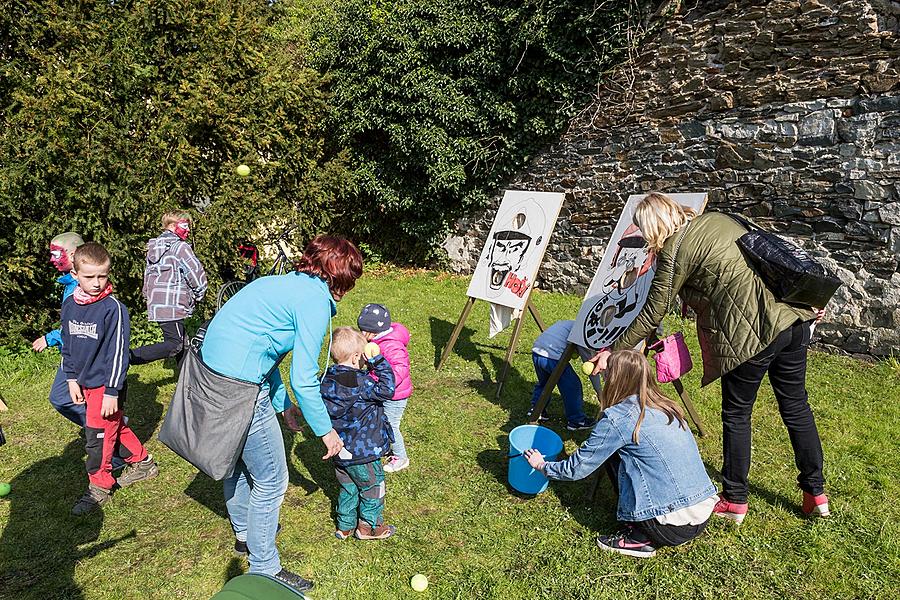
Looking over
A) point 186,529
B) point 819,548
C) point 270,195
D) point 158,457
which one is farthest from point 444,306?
point 819,548

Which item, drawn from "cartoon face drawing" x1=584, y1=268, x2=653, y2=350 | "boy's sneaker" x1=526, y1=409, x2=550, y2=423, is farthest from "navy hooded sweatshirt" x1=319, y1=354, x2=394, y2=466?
"boy's sneaker" x1=526, y1=409, x2=550, y2=423

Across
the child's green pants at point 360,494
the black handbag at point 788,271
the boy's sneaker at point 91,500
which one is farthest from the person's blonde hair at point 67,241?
the black handbag at point 788,271

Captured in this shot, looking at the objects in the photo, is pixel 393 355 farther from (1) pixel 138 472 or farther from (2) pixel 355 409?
(1) pixel 138 472

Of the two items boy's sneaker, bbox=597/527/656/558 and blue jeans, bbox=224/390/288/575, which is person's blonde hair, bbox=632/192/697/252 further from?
blue jeans, bbox=224/390/288/575

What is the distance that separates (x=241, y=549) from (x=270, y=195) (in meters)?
6.43

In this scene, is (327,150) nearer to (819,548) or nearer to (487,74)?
(487,74)

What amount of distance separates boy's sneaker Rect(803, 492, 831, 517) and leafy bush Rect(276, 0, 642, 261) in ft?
21.0

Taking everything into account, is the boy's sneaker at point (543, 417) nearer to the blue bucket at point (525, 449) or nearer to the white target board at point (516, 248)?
the blue bucket at point (525, 449)

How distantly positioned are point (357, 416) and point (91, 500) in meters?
2.17

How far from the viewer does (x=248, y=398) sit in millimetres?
2521

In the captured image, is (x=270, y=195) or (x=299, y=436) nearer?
(x=299, y=436)

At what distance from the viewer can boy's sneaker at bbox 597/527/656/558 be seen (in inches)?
124

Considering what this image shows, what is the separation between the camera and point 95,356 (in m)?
3.68

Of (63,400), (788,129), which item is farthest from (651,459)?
(788,129)
